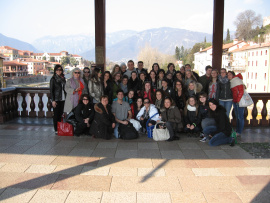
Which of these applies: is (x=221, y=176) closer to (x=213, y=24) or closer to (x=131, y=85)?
(x=131, y=85)

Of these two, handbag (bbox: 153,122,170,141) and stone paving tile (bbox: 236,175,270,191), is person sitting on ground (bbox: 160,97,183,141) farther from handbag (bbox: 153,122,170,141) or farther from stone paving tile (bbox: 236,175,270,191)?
stone paving tile (bbox: 236,175,270,191)

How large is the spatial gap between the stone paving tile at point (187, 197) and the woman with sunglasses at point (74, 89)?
137 inches

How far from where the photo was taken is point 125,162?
4.07 m

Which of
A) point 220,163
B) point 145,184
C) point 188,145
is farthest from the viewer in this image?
point 188,145

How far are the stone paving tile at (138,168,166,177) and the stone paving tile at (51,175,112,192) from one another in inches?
19.4

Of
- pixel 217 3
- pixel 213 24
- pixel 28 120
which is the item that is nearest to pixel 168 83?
pixel 213 24

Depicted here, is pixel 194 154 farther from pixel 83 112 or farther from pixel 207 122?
pixel 83 112

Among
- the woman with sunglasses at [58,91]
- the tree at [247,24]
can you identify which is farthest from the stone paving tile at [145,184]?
the tree at [247,24]

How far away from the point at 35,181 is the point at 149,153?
199 centimetres

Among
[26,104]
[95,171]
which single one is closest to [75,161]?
[95,171]

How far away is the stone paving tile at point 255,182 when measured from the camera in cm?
318

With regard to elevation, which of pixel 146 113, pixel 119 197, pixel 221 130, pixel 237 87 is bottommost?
pixel 119 197

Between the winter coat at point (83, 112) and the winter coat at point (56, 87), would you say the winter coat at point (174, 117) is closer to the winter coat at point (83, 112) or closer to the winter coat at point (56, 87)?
the winter coat at point (83, 112)

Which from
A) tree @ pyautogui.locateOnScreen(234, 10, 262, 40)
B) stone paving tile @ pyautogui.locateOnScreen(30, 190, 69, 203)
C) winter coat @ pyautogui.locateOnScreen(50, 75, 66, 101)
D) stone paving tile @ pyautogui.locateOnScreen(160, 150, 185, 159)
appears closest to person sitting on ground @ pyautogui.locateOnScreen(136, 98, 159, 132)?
stone paving tile @ pyautogui.locateOnScreen(160, 150, 185, 159)
